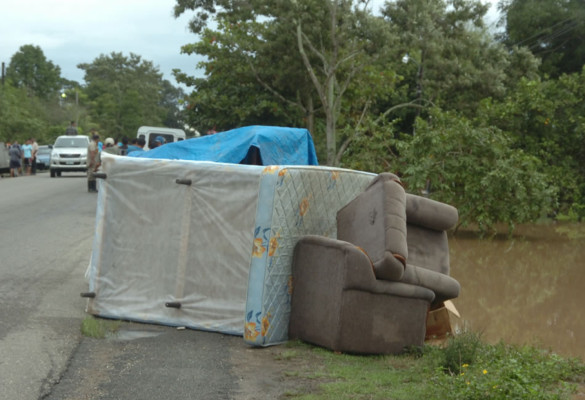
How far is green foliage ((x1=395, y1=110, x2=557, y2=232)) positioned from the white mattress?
36.8 ft

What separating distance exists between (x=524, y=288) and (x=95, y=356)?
8689mm

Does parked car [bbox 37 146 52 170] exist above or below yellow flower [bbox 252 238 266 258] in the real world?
above

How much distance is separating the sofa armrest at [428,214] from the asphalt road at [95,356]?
1789 mm

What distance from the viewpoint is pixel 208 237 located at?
7629 mm

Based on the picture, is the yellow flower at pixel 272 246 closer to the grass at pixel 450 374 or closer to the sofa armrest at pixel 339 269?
the sofa armrest at pixel 339 269

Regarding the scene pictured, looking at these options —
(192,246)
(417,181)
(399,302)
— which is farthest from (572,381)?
(417,181)

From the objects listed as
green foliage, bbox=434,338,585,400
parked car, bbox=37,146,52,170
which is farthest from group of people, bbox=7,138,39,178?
green foliage, bbox=434,338,585,400

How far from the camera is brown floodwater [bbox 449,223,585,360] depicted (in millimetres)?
9852

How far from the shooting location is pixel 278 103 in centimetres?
3341

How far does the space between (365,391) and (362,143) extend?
16.9 meters

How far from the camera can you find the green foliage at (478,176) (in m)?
18.8

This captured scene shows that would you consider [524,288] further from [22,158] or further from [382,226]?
[22,158]

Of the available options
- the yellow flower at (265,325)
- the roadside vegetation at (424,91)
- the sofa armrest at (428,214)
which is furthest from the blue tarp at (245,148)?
the roadside vegetation at (424,91)

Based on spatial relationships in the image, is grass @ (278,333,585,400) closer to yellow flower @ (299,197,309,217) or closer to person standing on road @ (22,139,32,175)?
yellow flower @ (299,197,309,217)
